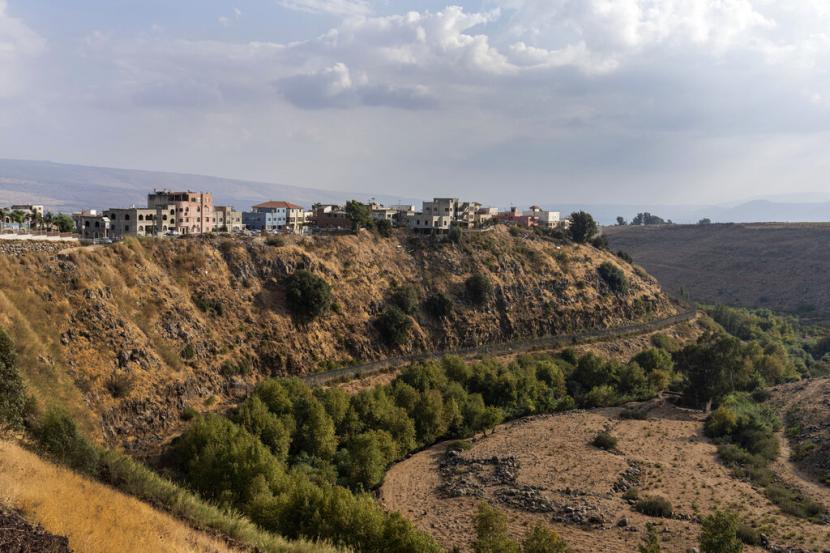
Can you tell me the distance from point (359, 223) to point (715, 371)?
46.6 meters

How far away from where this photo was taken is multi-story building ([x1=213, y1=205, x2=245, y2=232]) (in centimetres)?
8570

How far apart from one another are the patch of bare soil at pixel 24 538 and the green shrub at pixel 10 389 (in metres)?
12.1

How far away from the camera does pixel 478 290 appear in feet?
263

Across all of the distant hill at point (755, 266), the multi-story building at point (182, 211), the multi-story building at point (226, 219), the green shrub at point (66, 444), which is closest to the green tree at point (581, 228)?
the distant hill at point (755, 266)

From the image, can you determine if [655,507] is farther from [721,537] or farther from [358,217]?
[358,217]

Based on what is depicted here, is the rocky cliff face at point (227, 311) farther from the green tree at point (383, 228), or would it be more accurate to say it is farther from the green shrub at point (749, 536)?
the green shrub at point (749, 536)

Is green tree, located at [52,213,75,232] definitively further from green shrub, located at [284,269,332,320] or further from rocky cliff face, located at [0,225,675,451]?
green shrub, located at [284,269,332,320]

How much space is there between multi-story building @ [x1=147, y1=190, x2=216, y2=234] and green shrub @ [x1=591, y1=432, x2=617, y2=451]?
5200 cm

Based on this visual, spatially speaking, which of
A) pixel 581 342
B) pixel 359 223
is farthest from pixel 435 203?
pixel 581 342

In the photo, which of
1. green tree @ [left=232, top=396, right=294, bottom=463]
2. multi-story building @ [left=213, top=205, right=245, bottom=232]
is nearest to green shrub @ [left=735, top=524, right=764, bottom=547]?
green tree @ [left=232, top=396, right=294, bottom=463]

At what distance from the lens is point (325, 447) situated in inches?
1743

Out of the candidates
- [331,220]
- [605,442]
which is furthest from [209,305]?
[605,442]

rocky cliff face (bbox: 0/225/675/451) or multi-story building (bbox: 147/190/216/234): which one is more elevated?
multi-story building (bbox: 147/190/216/234)

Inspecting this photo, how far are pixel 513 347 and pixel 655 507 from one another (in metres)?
37.5
